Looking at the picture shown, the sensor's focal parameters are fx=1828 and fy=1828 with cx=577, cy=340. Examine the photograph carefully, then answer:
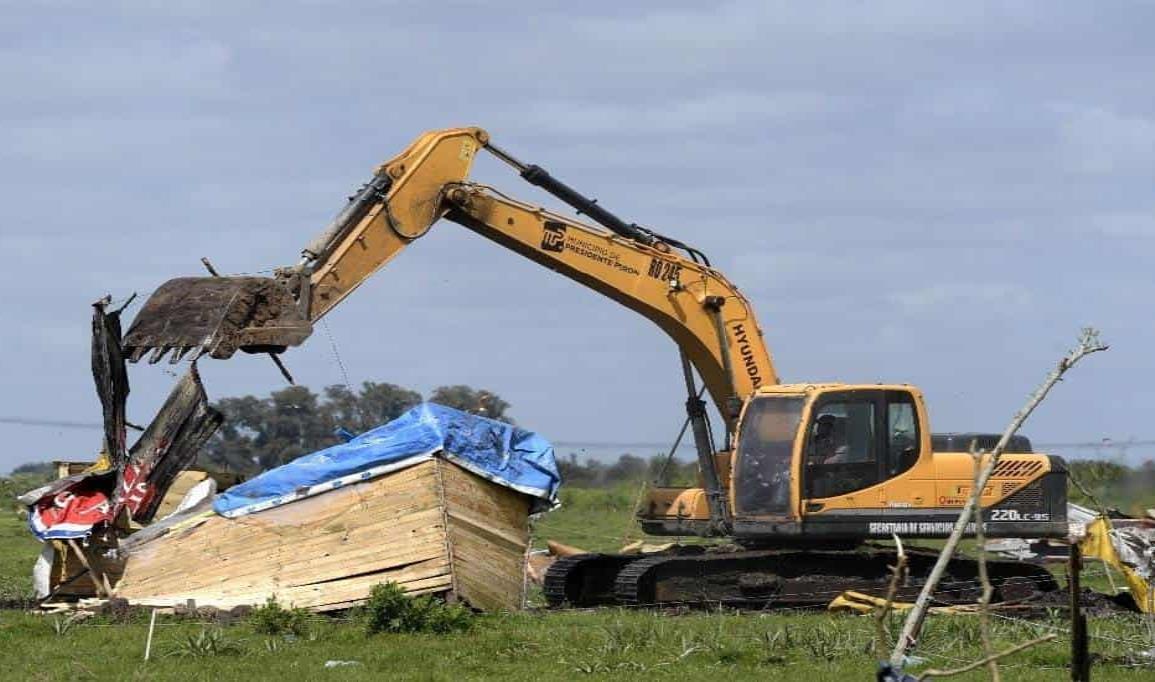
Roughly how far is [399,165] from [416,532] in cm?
533

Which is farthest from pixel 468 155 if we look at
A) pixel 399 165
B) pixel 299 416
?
pixel 299 416

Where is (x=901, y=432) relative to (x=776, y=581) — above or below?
above

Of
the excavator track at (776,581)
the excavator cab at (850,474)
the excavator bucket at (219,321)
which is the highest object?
the excavator bucket at (219,321)

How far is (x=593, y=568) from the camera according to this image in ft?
78.5

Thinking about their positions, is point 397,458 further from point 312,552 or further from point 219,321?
point 219,321

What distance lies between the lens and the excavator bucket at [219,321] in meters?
20.9

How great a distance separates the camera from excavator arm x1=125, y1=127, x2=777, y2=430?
21219 millimetres

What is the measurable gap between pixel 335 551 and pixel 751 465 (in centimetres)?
556

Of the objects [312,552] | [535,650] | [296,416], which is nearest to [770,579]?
[312,552]

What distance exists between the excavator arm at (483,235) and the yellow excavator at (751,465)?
27 millimetres

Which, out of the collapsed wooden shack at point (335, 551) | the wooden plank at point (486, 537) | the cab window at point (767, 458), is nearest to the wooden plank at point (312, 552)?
the collapsed wooden shack at point (335, 551)

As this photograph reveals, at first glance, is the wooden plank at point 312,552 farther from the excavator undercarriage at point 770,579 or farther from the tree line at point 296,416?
the tree line at point 296,416

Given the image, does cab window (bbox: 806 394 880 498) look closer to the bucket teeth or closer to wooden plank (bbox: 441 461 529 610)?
wooden plank (bbox: 441 461 529 610)

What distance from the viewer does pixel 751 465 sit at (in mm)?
23031
